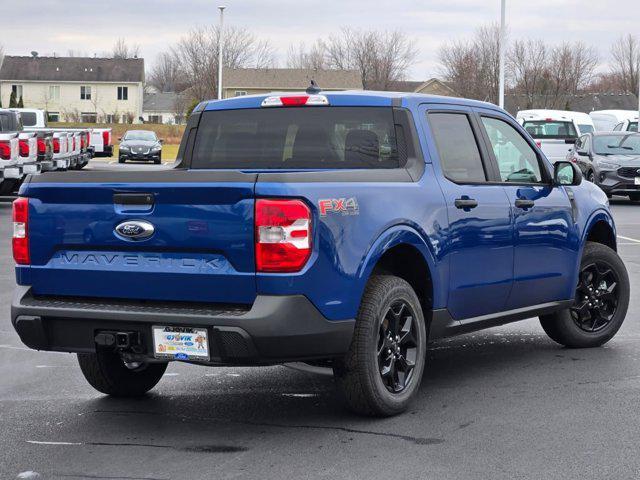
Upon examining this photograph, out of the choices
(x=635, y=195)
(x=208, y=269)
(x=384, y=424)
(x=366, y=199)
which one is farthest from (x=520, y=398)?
(x=635, y=195)

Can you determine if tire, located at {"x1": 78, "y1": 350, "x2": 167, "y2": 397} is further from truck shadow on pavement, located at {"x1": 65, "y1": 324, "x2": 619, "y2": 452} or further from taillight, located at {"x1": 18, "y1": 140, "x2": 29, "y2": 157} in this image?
taillight, located at {"x1": 18, "y1": 140, "x2": 29, "y2": 157}

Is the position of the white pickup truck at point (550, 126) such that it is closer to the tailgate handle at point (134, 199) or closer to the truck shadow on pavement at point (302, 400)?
the truck shadow on pavement at point (302, 400)

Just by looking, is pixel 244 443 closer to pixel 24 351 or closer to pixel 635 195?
pixel 24 351

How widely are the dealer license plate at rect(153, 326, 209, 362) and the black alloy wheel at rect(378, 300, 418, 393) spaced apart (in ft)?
3.43

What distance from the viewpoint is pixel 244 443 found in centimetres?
586

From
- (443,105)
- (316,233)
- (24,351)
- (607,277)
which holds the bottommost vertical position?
(24,351)

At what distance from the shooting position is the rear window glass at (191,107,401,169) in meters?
7.00

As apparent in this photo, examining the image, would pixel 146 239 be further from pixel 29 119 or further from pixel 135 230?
pixel 29 119

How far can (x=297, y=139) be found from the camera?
23.8 feet

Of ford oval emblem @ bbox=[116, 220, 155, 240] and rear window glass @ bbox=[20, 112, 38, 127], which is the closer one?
ford oval emblem @ bbox=[116, 220, 155, 240]

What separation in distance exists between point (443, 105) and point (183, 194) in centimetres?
222

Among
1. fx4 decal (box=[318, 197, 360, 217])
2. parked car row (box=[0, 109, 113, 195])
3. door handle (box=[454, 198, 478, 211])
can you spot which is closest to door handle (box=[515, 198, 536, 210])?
door handle (box=[454, 198, 478, 211])

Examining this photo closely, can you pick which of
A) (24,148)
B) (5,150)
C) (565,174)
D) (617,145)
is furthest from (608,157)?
(565,174)

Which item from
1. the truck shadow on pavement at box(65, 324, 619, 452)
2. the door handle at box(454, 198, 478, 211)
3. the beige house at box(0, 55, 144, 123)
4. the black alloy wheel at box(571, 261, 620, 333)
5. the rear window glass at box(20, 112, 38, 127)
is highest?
the beige house at box(0, 55, 144, 123)
